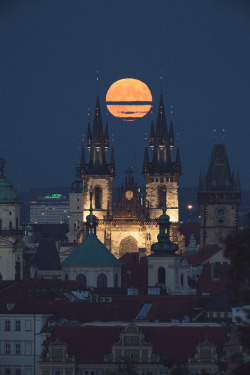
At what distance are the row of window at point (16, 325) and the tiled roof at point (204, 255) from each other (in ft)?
230

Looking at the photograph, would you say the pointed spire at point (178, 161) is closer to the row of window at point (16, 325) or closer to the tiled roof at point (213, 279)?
the tiled roof at point (213, 279)

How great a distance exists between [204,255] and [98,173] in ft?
40.2

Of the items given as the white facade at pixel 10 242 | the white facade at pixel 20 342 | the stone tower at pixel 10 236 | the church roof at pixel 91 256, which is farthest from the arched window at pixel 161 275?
the white facade at pixel 20 342

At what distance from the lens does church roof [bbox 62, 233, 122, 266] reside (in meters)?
133

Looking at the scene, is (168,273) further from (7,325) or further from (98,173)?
(98,173)

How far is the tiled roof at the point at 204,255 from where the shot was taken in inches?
6619

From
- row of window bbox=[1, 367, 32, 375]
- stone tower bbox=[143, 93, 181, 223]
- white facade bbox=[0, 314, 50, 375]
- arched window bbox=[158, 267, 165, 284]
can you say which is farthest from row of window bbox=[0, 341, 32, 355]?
stone tower bbox=[143, 93, 181, 223]

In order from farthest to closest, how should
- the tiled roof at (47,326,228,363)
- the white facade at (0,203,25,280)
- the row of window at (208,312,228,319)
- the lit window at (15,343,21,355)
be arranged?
the white facade at (0,203,25,280) < the row of window at (208,312,228,319) < the lit window at (15,343,21,355) < the tiled roof at (47,326,228,363)

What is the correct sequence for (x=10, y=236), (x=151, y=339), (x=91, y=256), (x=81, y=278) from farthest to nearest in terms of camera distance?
(x=91, y=256) < (x=81, y=278) < (x=10, y=236) < (x=151, y=339)

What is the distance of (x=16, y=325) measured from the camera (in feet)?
314

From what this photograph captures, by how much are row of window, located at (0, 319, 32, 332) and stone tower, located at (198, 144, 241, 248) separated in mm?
90405

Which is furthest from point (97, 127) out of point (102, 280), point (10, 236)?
point (10, 236)

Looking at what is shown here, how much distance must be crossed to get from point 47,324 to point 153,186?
78.3 meters

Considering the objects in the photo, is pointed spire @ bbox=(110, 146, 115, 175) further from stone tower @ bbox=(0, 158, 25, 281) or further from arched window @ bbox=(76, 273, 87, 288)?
arched window @ bbox=(76, 273, 87, 288)
